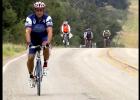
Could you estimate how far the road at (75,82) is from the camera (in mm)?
13008

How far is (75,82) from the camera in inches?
628

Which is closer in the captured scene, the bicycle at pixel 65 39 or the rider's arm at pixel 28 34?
the rider's arm at pixel 28 34

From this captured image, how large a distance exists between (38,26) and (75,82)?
3.64 m

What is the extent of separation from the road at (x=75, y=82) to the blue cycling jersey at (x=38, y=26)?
114 centimetres


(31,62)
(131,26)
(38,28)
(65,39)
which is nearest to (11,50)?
(65,39)

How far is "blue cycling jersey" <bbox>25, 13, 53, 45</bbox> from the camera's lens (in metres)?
12.5

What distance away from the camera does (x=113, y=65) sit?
71.9 feet

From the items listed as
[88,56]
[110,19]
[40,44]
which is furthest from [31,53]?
[110,19]

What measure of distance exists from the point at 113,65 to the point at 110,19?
36.5 m

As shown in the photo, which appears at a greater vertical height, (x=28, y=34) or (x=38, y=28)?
(x=38, y=28)

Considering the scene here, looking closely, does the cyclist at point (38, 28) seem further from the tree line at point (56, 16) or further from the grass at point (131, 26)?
the grass at point (131, 26)

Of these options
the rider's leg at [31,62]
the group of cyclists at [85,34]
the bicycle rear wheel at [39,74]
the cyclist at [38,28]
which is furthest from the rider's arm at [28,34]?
the group of cyclists at [85,34]

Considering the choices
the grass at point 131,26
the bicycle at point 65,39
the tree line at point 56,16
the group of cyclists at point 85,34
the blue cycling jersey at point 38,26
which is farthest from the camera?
the grass at point 131,26

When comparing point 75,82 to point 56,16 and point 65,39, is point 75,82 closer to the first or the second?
point 65,39
